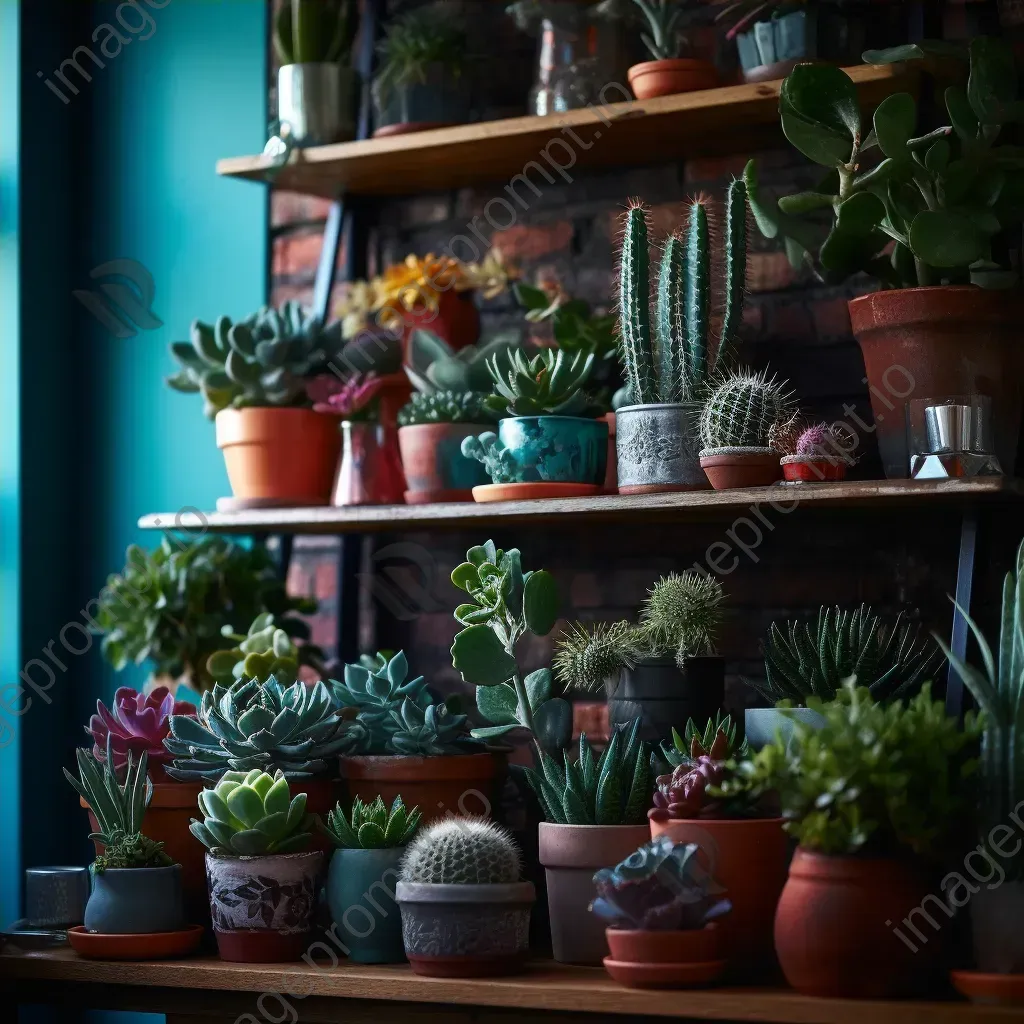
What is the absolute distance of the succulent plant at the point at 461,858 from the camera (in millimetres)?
1621

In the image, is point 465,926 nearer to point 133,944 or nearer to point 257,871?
point 257,871

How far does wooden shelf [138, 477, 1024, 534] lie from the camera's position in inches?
65.4

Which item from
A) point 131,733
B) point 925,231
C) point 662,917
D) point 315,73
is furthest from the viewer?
point 315,73

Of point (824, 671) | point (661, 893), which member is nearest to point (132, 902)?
point (661, 893)

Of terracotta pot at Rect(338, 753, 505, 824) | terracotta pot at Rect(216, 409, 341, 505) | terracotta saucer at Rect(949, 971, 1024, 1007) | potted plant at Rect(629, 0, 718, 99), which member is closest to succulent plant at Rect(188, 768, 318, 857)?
terracotta pot at Rect(338, 753, 505, 824)

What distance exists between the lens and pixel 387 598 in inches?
92.7

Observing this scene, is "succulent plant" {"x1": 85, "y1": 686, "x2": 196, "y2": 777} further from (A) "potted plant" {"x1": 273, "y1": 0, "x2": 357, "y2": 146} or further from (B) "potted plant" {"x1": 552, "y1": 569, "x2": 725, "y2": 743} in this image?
(A) "potted plant" {"x1": 273, "y1": 0, "x2": 357, "y2": 146}

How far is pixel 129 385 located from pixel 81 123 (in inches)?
18.6

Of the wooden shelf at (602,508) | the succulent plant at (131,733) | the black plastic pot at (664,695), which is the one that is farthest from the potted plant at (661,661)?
the succulent plant at (131,733)

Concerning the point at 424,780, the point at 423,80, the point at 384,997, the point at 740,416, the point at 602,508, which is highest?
the point at 423,80

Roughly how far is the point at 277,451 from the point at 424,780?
1.83ft

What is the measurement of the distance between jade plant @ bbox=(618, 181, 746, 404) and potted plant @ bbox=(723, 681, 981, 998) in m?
0.51

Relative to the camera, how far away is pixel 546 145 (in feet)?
6.90

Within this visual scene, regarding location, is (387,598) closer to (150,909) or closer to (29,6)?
(150,909)
